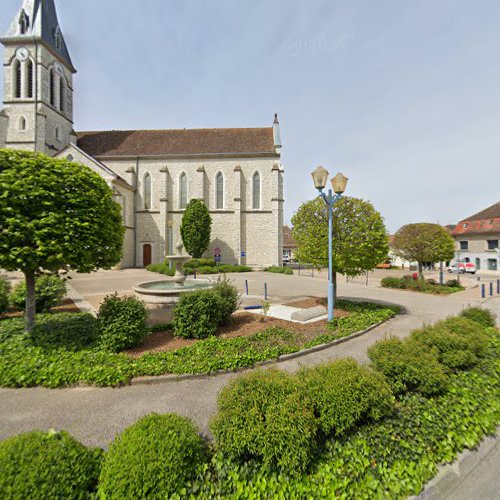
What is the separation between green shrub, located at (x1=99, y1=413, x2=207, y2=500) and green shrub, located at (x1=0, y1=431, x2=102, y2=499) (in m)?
0.15

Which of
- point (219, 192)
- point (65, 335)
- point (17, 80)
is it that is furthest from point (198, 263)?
point (17, 80)

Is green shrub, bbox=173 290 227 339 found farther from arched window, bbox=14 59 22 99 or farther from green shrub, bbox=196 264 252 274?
arched window, bbox=14 59 22 99

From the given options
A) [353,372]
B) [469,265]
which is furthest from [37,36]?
[469,265]

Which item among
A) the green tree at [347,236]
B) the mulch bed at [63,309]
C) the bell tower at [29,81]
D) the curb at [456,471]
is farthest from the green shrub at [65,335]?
the bell tower at [29,81]

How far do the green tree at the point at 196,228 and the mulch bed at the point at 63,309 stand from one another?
55.0 feet

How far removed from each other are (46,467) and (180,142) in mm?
33773

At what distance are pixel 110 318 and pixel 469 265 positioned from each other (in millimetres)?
38890

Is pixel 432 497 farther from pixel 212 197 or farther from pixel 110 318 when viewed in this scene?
pixel 212 197

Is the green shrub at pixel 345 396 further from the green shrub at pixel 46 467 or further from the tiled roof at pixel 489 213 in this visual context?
the tiled roof at pixel 489 213

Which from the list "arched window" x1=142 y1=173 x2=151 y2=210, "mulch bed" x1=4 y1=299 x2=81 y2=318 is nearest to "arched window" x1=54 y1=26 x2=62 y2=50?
"arched window" x1=142 y1=173 x2=151 y2=210

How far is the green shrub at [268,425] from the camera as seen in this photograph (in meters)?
2.32

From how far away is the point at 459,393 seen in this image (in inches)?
139

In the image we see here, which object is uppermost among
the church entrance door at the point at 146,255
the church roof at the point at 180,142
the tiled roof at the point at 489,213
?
the church roof at the point at 180,142

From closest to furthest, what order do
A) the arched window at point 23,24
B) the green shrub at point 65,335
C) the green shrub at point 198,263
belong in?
the green shrub at point 65,335 → the green shrub at point 198,263 → the arched window at point 23,24
